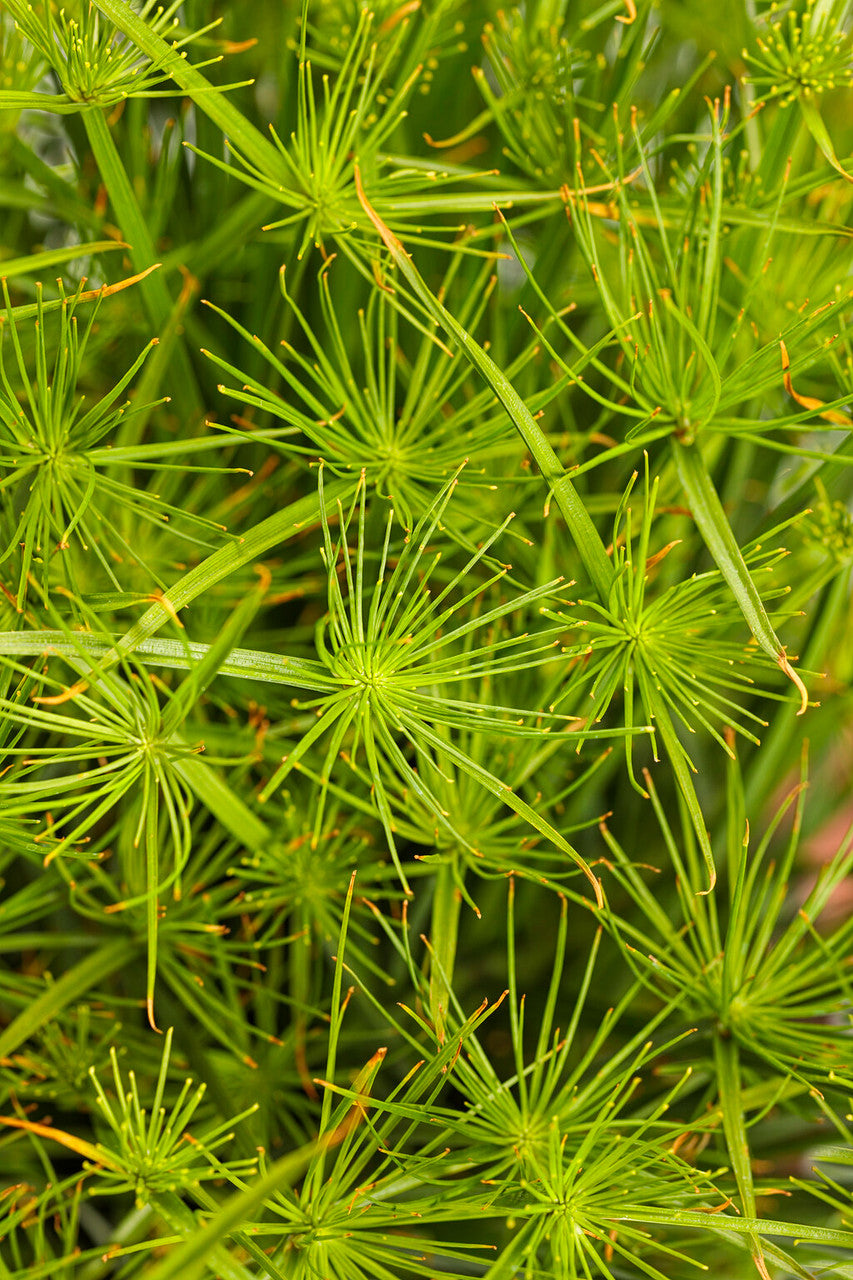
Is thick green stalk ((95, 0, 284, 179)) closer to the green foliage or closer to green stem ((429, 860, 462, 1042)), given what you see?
the green foliage

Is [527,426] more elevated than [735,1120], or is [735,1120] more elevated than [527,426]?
[527,426]

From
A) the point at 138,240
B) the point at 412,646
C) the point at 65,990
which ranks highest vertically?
the point at 138,240

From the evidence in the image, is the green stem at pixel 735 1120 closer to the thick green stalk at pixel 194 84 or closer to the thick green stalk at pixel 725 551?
the thick green stalk at pixel 725 551

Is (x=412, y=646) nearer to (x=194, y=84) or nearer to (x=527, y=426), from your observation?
(x=527, y=426)

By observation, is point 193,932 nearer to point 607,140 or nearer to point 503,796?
point 503,796

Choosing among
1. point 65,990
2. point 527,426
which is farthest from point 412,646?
point 65,990

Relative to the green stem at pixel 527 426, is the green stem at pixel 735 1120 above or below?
below

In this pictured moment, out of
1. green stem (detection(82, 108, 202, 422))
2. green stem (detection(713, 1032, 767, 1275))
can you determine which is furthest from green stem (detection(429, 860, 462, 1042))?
green stem (detection(82, 108, 202, 422))

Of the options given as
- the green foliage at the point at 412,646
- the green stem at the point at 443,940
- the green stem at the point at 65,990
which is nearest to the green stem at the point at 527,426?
the green foliage at the point at 412,646
